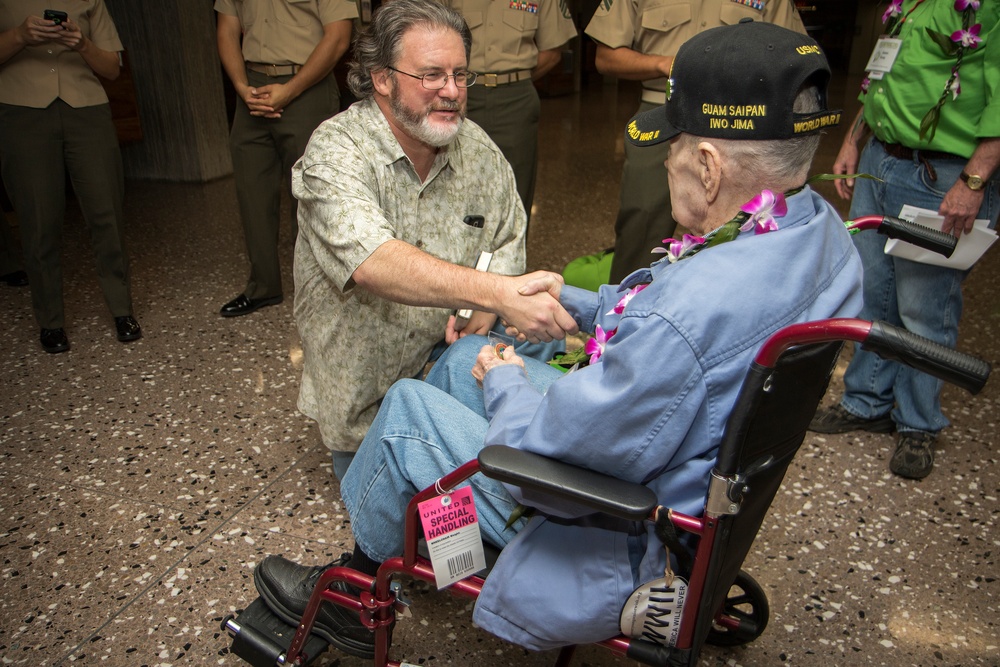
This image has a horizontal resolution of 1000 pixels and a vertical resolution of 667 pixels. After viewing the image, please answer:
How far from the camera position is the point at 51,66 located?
2811 mm

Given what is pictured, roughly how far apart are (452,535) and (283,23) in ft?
8.62

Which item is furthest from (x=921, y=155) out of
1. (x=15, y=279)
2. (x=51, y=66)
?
(x=15, y=279)

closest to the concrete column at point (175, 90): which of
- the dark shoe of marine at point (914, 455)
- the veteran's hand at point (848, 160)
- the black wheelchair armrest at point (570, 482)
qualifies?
the veteran's hand at point (848, 160)

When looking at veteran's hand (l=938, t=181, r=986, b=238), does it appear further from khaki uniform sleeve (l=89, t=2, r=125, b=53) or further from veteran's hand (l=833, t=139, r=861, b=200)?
khaki uniform sleeve (l=89, t=2, r=125, b=53)

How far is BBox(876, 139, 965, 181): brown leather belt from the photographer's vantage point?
2.07 meters

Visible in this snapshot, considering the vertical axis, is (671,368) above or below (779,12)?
below

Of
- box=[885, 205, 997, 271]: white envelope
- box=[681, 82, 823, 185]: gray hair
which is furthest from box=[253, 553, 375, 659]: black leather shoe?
box=[885, 205, 997, 271]: white envelope

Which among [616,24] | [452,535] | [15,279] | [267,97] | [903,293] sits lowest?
[15,279]

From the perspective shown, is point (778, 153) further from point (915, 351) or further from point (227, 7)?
point (227, 7)

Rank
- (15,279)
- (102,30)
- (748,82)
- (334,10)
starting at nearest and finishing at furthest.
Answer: (748,82), (102,30), (334,10), (15,279)

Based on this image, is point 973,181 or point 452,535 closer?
point 452,535

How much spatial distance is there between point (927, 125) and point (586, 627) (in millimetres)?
1630

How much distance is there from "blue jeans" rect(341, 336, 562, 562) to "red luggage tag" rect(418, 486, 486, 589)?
8cm

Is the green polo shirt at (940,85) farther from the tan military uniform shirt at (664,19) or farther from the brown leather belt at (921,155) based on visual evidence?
the tan military uniform shirt at (664,19)
